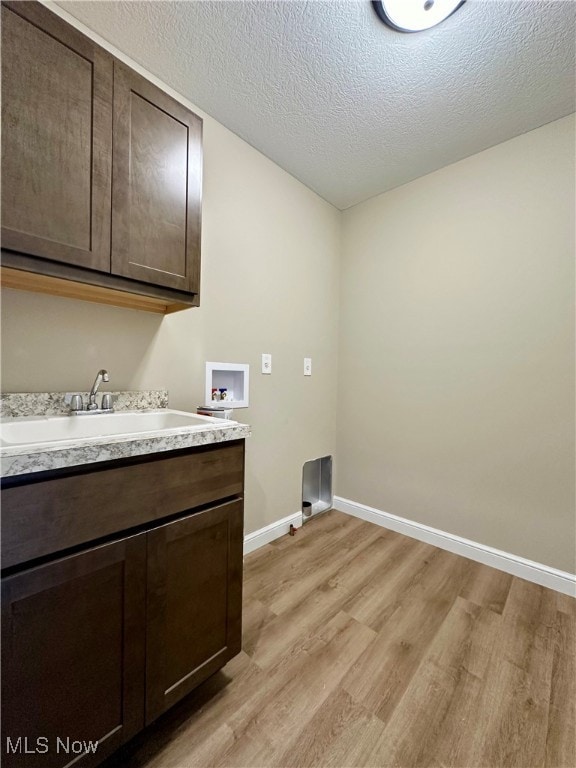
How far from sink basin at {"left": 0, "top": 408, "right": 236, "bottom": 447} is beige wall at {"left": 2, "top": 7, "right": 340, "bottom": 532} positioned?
0.55 feet

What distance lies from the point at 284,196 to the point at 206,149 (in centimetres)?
59

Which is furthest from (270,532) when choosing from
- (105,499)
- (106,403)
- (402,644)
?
(105,499)

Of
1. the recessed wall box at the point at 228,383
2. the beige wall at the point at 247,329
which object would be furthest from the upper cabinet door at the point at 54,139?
the recessed wall box at the point at 228,383

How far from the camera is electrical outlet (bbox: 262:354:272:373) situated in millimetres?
1940

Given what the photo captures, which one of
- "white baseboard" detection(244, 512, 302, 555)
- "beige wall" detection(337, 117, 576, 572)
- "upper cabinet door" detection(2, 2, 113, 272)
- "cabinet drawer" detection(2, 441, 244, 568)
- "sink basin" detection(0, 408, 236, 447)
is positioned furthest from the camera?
"white baseboard" detection(244, 512, 302, 555)

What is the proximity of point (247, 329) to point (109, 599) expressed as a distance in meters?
1.39

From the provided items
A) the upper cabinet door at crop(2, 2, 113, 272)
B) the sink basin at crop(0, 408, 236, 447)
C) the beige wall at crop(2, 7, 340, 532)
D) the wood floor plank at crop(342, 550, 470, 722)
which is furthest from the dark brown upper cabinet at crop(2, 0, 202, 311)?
the wood floor plank at crop(342, 550, 470, 722)

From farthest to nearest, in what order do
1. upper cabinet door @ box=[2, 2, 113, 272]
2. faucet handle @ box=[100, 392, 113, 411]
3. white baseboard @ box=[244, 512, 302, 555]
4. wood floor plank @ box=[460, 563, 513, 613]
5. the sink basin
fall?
white baseboard @ box=[244, 512, 302, 555] < wood floor plank @ box=[460, 563, 513, 613] < faucet handle @ box=[100, 392, 113, 411] < the sink basin < upper cabinet door @ box=[2, 2, 113, 272]

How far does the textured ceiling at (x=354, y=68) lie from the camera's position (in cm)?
115

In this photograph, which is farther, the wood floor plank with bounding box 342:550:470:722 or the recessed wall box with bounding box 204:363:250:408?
the recessed wall box with bounding box 204:363:250:408

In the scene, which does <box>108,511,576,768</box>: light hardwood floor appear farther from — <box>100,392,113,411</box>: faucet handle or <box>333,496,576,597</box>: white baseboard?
<box>100,392,113,411</box>: faucet handle

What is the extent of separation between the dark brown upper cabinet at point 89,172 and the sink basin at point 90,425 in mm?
458

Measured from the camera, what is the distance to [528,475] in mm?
1689

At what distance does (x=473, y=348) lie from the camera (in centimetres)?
185
